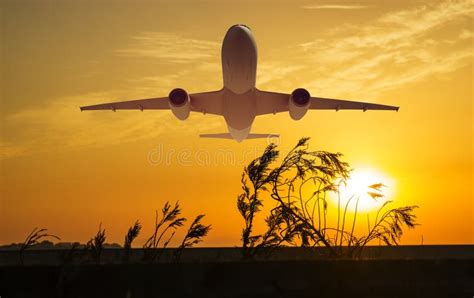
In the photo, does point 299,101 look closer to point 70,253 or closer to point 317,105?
point 317,105

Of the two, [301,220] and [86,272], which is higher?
[301,220]

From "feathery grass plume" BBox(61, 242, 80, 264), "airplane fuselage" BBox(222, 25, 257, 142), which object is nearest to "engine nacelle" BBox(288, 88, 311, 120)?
"airplane fuselage" BBox(222, 25, 257, 142)

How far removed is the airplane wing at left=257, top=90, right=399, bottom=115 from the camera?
35.1 metres

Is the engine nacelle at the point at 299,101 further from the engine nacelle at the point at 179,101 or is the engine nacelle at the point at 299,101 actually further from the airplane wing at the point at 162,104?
the engine nacelle at the point at 179,101

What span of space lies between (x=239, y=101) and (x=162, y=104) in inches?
228

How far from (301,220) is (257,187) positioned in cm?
181

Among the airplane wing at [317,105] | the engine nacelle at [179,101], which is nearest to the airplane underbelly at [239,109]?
the airplane wing at [317,105]

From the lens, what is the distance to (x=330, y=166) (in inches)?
747

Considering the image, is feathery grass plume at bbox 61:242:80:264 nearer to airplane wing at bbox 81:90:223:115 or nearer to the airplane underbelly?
the airplane underbelly

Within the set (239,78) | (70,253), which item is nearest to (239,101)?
(239,78)

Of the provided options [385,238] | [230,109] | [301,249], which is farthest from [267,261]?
[230,109]

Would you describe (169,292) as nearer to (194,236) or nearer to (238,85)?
(194,236)

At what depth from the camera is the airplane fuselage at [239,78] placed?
1083 inches

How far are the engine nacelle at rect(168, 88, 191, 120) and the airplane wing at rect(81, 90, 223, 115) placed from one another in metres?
2.46
